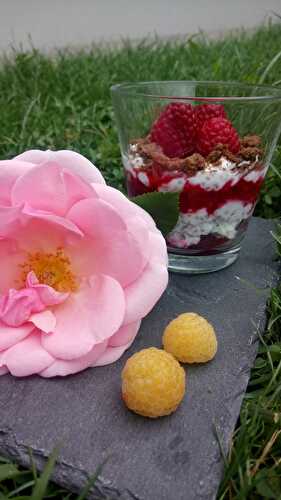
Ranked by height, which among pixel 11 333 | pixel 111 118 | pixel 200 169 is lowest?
pixel 111 118

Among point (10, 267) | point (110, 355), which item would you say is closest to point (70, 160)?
point (10, 267)

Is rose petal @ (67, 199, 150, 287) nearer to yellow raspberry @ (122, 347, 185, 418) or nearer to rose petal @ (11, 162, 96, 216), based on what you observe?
rose petal @ (11, 162, 96, 216)

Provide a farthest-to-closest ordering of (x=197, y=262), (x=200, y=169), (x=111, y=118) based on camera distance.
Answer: (x=111, y=118) → (x=197, y=262) → (x=200, y=169)

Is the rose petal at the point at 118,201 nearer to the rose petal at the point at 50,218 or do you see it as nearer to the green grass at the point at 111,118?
the rose petal at the point at 50,218

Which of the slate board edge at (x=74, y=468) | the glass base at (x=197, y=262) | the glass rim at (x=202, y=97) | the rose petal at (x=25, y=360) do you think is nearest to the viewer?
the slate board edge at (x=74, y=468)

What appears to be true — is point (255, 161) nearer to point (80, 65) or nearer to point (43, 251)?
point (43, 251)

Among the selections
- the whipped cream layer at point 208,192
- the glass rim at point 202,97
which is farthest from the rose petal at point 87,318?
the glass rim at point 202,97

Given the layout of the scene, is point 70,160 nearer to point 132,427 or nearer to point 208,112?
point 208,112

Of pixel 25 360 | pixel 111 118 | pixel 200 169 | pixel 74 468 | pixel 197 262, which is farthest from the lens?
pixel 111 118
